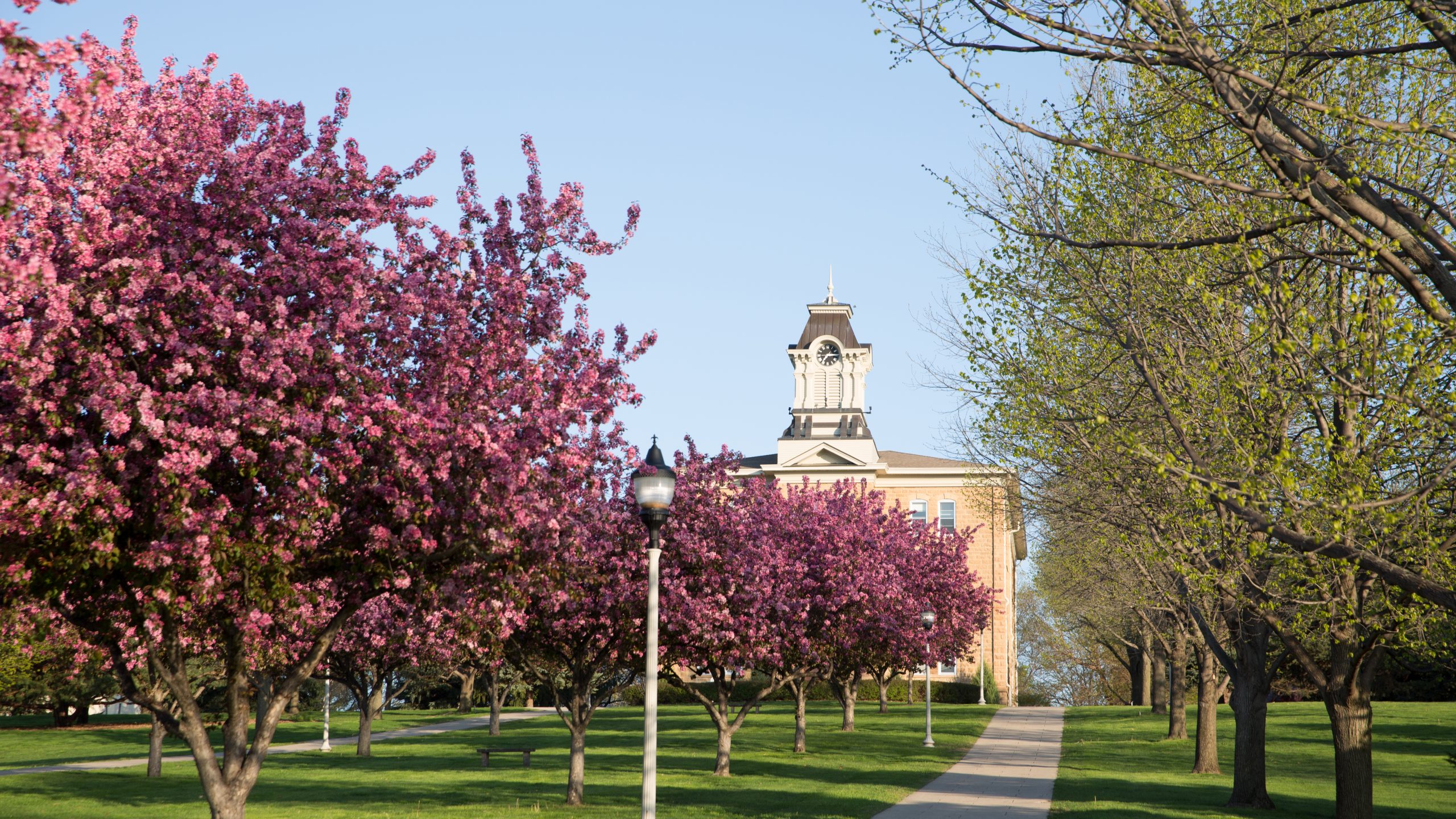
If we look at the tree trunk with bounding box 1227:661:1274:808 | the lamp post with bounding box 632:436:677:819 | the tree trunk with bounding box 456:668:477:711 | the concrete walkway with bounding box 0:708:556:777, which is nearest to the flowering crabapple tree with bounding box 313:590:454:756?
the concrete walkway with bounding box 0:708:556:777

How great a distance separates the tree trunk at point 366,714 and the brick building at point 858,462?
32.2 metres

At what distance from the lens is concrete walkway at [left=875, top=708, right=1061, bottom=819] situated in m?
19.6

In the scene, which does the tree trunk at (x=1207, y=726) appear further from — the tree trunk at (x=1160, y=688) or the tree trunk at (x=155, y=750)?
the tree trunk at (x=155, y=750)

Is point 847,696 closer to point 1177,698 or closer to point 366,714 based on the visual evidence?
point 1177,698

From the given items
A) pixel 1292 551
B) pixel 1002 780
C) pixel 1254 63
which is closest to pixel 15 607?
pixel 1254 63

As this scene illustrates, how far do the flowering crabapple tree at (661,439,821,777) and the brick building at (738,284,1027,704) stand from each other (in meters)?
38.2

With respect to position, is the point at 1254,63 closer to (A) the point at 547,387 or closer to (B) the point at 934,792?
(A) the point at 547,387

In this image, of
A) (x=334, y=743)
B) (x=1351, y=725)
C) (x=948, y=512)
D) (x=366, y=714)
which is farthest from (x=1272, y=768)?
(x=948, y=512)

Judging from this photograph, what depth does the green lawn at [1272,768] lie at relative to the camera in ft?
67.7

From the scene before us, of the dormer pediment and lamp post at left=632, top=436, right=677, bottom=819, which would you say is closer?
lamp post at left=632, top=436, right=677, bottom=819

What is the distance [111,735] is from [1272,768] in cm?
3781

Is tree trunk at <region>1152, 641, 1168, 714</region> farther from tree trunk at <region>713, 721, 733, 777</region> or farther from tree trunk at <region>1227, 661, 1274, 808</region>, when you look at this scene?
tree trunk at <region>1227, 661, 1274, 808</region>

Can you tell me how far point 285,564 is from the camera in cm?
1039

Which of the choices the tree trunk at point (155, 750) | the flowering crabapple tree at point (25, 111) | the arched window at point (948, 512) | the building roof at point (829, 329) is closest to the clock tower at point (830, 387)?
the building roof at point (829, 329)
